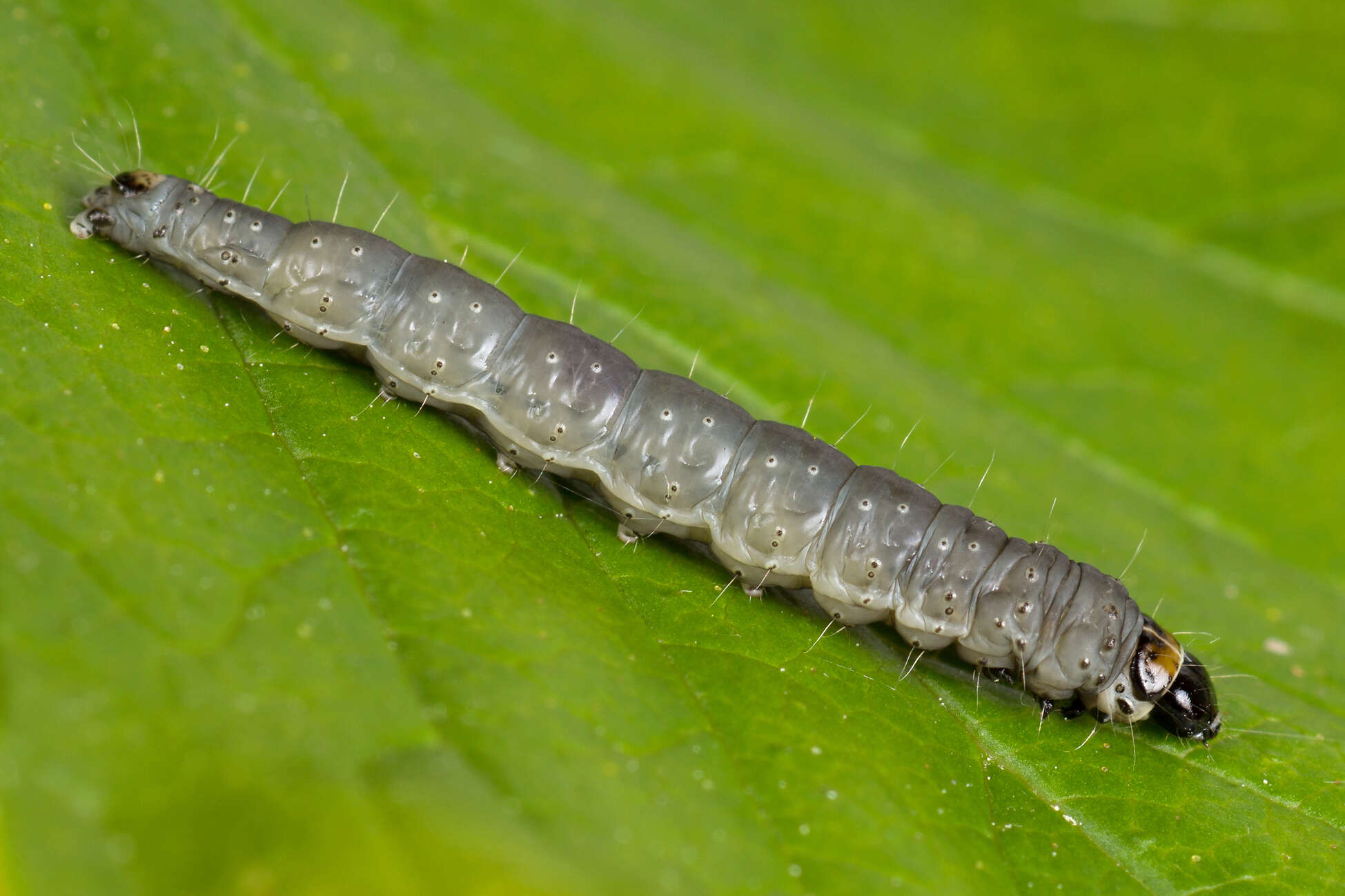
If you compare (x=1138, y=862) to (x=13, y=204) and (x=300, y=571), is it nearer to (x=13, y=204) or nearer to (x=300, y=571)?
(x=300, y=571)

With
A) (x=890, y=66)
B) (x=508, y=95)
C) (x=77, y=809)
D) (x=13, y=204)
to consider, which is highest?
(x=890, y=66)

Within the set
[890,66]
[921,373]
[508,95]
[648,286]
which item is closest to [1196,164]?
[890,66]

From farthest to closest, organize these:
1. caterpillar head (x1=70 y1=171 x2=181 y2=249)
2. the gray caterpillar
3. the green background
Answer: the gray caterpillar < caterpillar head (x1=70 y1=171 x2=181 y2=249) < the green background

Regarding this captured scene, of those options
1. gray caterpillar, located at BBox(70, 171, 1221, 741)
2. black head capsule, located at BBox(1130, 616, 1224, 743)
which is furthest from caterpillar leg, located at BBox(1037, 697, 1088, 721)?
black head capsule, located at BBox(1130, 616, 1224, 743)

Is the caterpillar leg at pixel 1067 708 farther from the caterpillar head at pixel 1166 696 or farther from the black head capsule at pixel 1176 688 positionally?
the black head capsule at pixel 1176 688

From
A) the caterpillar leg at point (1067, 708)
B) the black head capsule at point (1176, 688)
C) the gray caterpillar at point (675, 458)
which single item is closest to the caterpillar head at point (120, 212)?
the gray caterpillar at point (675, 458)

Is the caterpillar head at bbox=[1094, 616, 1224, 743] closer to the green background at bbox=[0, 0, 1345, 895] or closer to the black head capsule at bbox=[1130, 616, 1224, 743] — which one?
the black head capsule at bbox=[1130, 616, 1224, 743]

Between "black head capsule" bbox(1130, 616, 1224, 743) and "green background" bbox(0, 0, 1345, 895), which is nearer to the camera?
"green background" bbox(0, 0, 1345, 895)
